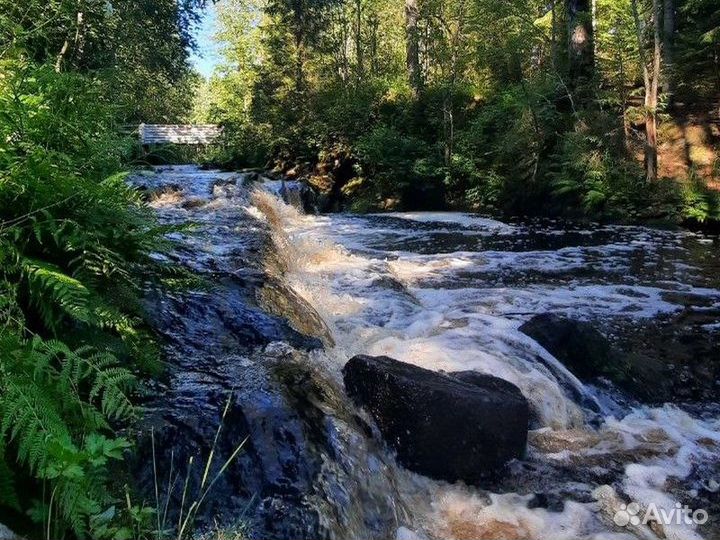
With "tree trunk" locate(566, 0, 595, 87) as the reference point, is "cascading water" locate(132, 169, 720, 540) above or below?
below

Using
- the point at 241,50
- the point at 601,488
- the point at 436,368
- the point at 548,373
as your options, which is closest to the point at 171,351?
the point at 436,368

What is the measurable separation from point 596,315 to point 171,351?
203 inches

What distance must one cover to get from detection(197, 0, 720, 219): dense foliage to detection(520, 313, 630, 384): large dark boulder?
9.26m

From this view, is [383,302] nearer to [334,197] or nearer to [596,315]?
[596,315]

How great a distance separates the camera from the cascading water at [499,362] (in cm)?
292

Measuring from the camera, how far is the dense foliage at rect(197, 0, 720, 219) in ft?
46.8

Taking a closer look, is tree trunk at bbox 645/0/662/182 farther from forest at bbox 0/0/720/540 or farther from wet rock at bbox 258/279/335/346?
wet rock at bbox 258/279/335/346

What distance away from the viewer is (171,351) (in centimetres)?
332

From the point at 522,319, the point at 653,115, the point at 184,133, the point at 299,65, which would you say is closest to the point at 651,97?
the point at 653,115

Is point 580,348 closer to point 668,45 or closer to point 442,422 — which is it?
point 442,422

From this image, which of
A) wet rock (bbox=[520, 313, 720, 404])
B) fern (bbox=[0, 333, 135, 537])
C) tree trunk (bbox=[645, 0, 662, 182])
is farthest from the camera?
tree trunk (bbox=[645, 0, 662, 182])

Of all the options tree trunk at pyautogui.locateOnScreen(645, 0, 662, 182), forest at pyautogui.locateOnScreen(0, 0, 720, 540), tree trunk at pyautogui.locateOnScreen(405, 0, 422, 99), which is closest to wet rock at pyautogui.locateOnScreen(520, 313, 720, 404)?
forest at pyautogui.locateOnScreen(0, 0, 720, 540)
